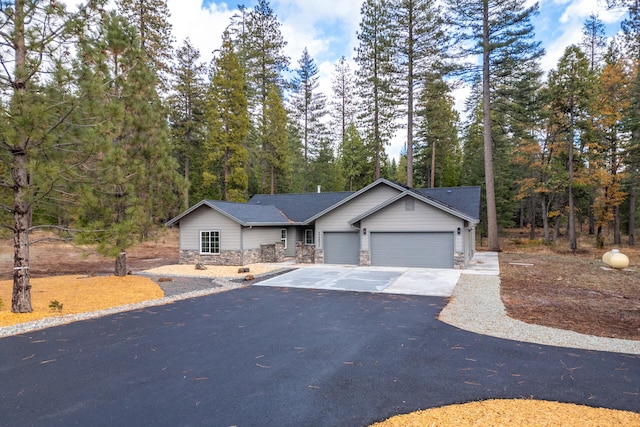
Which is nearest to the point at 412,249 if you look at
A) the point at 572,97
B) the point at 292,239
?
the point at 292,239

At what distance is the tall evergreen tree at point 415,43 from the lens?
2316 cm

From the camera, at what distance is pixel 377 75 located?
87.5 feet

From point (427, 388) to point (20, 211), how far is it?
927cm

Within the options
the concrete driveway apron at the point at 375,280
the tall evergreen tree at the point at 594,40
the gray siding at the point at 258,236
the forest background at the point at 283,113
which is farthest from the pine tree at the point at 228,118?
the tall evergreen tree at the point at 594,40

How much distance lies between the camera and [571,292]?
33.5 ft

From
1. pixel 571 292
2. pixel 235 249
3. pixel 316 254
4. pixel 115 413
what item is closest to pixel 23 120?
pixel 115 413

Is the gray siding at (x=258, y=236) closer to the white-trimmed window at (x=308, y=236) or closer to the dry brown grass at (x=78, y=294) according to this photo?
the white-trimmed window at (x=308, y=236)

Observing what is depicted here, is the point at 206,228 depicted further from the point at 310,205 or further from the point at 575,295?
the point at 575,295

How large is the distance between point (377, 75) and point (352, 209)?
14.2 metres

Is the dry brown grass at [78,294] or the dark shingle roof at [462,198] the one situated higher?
the dark shingle roof at [462,198]

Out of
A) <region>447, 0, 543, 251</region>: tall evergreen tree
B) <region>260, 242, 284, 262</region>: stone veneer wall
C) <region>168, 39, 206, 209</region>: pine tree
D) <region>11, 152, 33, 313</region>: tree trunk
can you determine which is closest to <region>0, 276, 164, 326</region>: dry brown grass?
<region>11, 152, 33, 313</region>: tree trunk

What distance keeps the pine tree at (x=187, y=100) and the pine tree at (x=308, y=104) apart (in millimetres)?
9417

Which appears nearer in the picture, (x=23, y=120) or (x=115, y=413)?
(x=115, y=413)

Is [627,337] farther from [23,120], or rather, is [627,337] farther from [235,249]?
[235,249]
